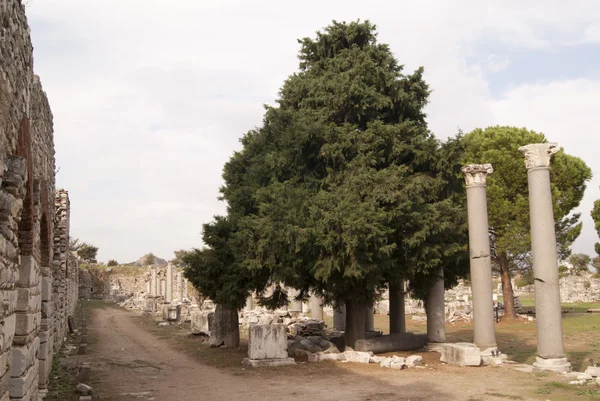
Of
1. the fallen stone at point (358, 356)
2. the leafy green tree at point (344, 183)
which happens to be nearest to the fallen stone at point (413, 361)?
the fallen stone at point (358, 356)

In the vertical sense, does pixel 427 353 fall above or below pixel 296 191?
below

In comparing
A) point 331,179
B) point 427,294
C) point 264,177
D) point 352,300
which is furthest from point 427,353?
point 264,177

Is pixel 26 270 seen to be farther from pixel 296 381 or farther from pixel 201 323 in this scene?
pixel 201 323

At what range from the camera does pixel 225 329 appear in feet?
65.6

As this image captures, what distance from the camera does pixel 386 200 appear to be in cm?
1494

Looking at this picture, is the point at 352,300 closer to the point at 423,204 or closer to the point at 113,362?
the point at 423,204

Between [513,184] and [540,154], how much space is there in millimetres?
13399

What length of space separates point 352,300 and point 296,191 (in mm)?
3907

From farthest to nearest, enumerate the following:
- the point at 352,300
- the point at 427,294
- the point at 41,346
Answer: the point at 427,294 → the point at 352,300 → the point at 41,346

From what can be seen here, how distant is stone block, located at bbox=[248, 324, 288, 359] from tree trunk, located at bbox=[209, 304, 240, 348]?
13.3 ft

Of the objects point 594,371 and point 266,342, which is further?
point 266,342

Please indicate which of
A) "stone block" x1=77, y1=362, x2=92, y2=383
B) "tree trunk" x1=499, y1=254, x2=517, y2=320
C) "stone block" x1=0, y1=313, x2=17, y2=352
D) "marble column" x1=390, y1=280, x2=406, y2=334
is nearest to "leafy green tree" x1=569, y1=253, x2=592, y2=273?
"tree trunk" x1=499, y1=254, x2=517, y2=320

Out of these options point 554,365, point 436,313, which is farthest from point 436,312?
point 554,365

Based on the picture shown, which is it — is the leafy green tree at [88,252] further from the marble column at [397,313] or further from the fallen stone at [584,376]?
the fallen stone at [584,376]
